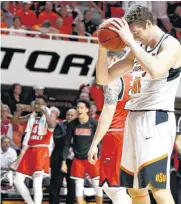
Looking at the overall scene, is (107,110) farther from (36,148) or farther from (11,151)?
(11,151)

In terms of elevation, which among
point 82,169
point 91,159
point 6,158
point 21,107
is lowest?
point 91,159

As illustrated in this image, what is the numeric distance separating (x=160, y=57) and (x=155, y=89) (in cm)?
44

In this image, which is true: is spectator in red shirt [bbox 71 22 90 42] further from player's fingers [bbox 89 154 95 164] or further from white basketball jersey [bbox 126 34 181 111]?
white basketball jersey [bbox 126 34 181 111]

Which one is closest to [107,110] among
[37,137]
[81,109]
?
[81,109]

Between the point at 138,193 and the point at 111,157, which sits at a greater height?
the point at 111,157

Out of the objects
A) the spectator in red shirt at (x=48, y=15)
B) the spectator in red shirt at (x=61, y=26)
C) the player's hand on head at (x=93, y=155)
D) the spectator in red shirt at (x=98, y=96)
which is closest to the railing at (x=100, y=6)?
the spectator in red shirt at (x=61, y=26)

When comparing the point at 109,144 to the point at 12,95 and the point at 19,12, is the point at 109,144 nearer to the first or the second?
the point at 12,95

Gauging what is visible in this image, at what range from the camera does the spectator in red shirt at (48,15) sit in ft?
53.4

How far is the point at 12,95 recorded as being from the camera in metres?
13.9

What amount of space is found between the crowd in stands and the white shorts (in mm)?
9967

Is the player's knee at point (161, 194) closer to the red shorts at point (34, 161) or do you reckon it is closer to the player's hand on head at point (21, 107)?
the red shorts at point (34, 161)

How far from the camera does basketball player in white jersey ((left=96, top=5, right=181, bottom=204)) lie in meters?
5.50

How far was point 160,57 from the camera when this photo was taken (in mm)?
5230

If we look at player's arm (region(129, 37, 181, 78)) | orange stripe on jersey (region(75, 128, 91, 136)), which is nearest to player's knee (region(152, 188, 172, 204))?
player's arm (region(129, 37, 181, 78))
